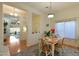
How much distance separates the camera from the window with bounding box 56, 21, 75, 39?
6.61ft

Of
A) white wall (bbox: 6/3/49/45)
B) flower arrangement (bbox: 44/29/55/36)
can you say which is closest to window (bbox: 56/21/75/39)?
flower arrangement (bbox: 44/29/55/36)

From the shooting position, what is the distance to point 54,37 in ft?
6.63

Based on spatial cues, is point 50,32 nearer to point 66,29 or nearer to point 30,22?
point 66,29

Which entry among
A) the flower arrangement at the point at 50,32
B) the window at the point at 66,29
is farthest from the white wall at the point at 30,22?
the window at the point at 66,29

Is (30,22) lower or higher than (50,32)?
higher

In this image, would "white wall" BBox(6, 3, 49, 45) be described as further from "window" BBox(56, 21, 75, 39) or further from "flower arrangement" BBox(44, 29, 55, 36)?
"window" BBox(56, 21, 75, 39)

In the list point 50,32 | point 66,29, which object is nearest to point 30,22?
point 50,32

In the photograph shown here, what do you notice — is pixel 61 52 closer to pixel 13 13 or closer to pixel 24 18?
pixel 24 18

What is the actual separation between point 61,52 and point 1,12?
1378 millimetres

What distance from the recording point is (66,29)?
2072 mm

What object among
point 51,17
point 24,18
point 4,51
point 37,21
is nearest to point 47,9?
point 51,17

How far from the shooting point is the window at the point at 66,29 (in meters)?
2.01

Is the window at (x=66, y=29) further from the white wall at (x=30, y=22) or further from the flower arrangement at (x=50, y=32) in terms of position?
the white wall at (x=30, y=22)

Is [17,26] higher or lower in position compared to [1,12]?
lower
